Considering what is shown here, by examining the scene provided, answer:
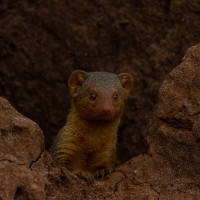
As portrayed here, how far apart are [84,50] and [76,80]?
1.55m

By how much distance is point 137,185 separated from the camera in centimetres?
529

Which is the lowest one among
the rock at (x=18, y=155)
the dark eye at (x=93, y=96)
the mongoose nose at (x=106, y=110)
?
the rock at (x=18, y=155)

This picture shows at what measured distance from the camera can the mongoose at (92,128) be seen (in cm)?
596

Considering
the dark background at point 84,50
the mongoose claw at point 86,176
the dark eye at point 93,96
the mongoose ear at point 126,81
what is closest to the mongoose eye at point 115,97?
the dark eye at point 93,96

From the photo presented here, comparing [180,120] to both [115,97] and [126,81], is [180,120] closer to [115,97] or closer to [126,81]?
[115,97]

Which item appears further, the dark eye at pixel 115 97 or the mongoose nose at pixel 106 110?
the dark eye at pixel 115 97

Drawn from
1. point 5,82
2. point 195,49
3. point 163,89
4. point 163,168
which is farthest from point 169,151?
point 5,82

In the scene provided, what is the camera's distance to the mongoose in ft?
19.6

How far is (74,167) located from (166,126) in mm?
993

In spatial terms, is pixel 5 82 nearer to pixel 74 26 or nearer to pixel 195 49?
pixel 74 26

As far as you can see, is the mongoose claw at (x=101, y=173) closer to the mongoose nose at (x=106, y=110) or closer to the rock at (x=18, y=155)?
the mongoose nose at (x=106, y=110)

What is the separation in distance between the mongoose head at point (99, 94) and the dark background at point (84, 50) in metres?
1.31

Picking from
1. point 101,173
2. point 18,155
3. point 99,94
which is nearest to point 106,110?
point 99,94

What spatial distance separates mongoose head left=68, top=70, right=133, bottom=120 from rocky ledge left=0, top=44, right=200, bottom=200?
52 cm
